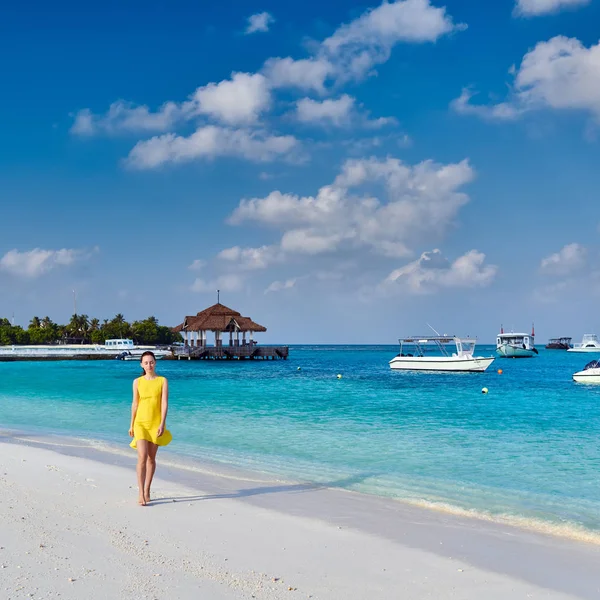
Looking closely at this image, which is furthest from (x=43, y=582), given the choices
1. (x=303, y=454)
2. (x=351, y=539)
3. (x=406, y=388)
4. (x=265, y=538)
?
(x=406, y=388)

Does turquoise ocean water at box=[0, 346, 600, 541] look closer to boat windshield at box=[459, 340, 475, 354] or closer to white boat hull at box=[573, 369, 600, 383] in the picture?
white boat hull at box=[573, 369, 600, 383]

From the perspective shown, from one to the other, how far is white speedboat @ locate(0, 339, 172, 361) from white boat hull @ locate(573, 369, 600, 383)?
5472cm

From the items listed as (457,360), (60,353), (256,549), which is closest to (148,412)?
(256,549)

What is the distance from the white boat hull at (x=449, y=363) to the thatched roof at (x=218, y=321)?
951 inches

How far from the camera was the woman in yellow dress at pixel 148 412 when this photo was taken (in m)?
7.02

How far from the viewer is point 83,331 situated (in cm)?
12112

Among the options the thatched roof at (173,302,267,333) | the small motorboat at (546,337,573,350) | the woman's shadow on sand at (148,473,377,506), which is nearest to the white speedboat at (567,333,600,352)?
the small motorboat at (546,337,573,350)

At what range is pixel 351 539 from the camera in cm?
644

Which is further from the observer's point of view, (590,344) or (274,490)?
(590,344)

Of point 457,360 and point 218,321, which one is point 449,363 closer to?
→ point 457,360

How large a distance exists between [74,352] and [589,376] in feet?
212

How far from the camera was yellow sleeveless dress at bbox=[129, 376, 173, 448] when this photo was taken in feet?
23.1

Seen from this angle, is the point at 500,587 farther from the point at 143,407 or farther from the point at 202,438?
the point at 202,438

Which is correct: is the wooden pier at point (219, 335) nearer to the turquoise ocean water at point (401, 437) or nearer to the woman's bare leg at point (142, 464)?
the turquoise ocean water at point (401, 437)
